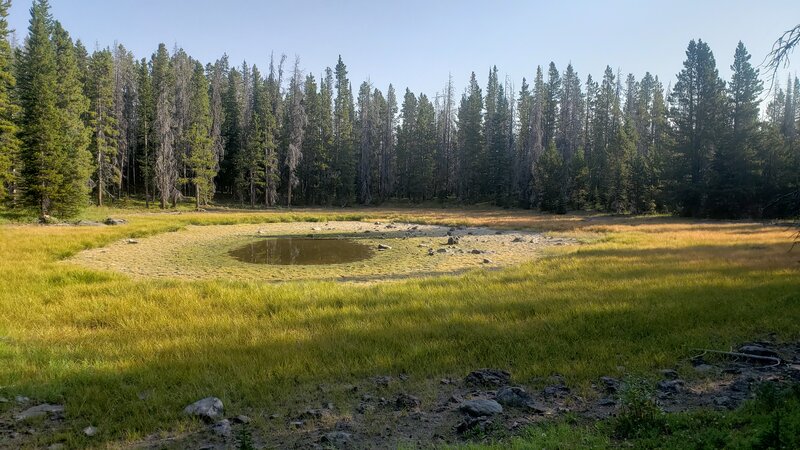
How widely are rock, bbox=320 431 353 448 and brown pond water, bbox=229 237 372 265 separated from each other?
15.9 meters

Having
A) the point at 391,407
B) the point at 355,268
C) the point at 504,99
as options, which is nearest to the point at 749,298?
the point at 391,407

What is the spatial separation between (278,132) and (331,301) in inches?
2383

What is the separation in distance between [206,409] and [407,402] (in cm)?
249

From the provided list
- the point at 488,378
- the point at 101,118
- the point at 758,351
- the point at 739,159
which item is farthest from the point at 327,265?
the point at 101,118

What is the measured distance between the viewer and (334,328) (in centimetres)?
920

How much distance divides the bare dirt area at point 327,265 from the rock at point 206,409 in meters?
10.6

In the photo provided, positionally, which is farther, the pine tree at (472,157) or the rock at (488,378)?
the pine tree at (472,157)

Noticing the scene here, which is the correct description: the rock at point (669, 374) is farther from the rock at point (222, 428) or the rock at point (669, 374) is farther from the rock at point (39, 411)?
the rock at point (39, 411)

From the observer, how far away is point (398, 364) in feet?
23.8

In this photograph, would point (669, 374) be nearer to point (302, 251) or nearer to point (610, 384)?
point (610, 384)

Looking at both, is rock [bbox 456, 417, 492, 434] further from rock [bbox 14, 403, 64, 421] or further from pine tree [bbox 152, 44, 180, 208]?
pine tree [bbox 152, 44, 180, 208]

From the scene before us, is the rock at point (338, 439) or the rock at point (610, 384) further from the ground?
the rock at point (610, 384)

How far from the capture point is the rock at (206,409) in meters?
5.45

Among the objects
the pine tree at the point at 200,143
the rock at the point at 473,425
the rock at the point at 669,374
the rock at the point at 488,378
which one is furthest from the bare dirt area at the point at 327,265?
the pine tree at the point at 200,143
